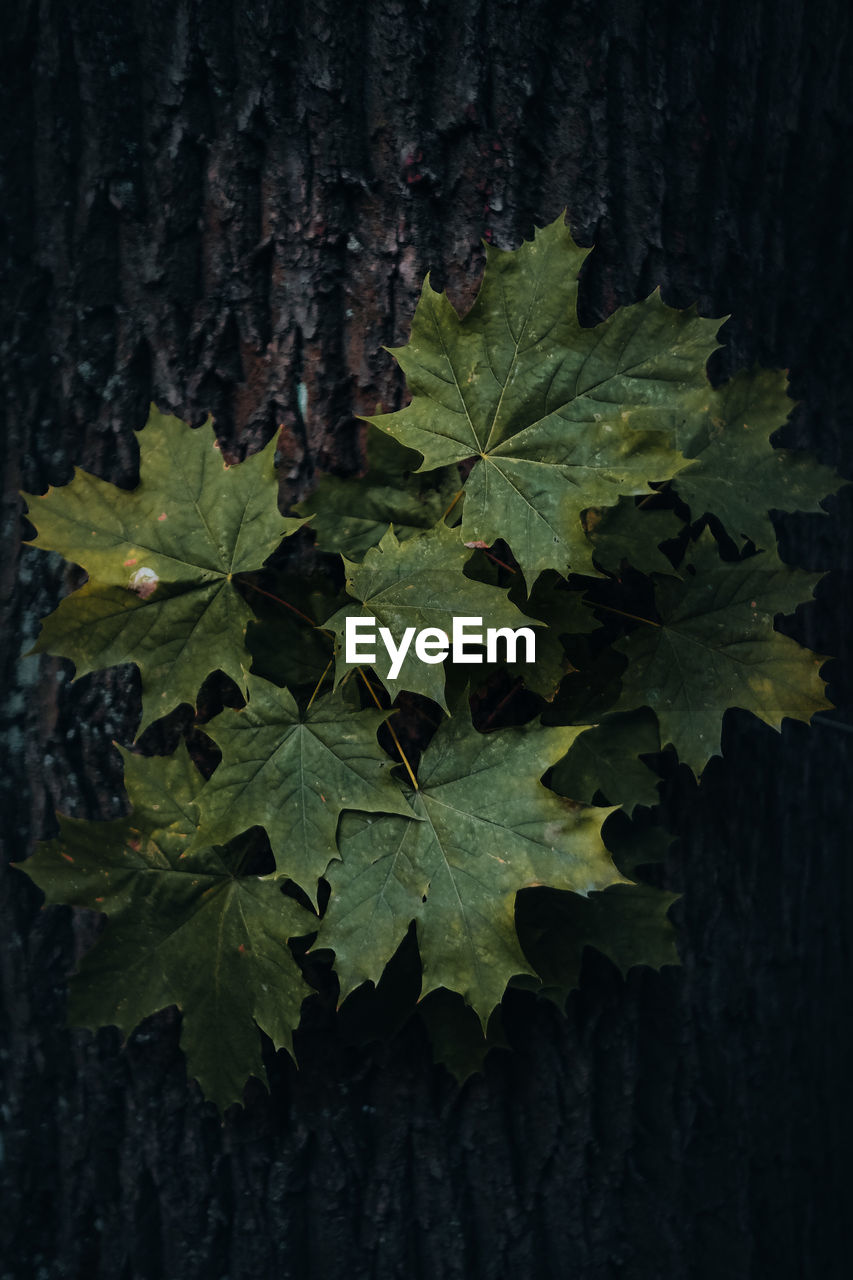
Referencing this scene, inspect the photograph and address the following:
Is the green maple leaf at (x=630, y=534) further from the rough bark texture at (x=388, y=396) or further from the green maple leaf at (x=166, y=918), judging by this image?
the green maple leaf at (x=166, y=918)

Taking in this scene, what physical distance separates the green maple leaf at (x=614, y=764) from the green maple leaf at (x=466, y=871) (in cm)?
16

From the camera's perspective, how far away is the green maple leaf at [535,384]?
1.09m

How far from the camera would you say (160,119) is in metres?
1.27

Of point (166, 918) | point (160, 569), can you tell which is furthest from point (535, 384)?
point (166, 918)

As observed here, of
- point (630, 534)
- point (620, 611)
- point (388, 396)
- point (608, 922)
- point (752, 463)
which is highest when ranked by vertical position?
point (388, 396)

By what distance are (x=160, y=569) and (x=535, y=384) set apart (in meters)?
0.61

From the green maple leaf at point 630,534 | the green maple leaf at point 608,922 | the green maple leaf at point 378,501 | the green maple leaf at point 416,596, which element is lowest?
the green maple leaf at point 608,922

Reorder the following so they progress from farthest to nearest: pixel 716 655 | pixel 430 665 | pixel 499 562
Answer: pixel 716 655 → pixel 499 562 → pixel 430 665

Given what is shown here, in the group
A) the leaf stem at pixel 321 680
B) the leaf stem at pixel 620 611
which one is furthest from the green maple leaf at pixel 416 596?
the leaf stem at pixel 620 611

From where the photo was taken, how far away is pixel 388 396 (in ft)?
4.27

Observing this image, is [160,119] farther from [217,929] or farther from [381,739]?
[217,929]

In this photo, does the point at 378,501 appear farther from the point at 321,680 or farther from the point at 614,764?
the point at 614,764

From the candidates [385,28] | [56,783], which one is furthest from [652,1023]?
[385,28]

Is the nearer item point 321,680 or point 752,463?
point 321,680
